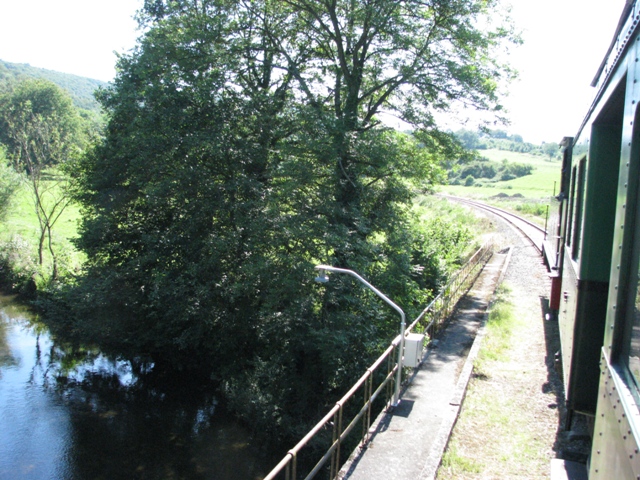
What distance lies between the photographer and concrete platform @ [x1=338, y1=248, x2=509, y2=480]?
715 centimetres

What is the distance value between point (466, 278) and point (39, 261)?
23.1 meters

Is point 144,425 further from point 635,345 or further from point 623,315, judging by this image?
point 635,345

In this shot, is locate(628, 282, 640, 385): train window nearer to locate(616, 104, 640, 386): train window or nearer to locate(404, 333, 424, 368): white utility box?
locate(616, 104, 640, 386): train window

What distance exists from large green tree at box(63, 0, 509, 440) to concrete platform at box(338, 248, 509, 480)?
238cm

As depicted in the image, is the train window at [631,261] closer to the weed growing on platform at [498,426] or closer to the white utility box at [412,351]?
the weed growing on platform at [498,426]

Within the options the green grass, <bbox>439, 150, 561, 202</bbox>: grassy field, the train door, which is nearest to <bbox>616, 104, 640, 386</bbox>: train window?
the train door

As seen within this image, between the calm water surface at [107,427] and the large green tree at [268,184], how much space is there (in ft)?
3.98

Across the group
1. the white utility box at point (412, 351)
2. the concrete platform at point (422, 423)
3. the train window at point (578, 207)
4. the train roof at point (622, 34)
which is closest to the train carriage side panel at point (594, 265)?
the train roof at point (622, 34)

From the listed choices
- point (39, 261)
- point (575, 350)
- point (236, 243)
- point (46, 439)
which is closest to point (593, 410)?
point (575, 350)

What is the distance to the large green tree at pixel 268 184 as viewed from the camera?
14039 mm

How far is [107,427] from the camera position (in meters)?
14.9

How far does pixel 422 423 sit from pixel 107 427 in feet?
34.5

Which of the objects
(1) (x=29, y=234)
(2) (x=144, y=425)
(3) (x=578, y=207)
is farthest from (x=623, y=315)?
(1) (x=29, y=234)

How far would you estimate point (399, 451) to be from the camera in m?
7.66
